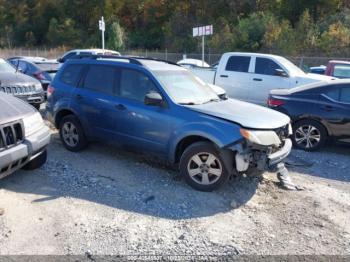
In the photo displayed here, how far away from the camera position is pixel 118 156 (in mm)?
6805

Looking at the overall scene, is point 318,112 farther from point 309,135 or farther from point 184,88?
point 184,88

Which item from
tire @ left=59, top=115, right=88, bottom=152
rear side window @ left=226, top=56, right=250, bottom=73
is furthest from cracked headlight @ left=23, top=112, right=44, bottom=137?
rear side window @ left=226, top=56, right=250, bottom=73

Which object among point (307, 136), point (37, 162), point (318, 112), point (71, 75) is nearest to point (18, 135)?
point (37, 162)

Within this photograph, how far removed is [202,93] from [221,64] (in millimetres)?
5902

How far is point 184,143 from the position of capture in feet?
18.5

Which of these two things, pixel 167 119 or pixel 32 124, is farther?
pixel 167 119

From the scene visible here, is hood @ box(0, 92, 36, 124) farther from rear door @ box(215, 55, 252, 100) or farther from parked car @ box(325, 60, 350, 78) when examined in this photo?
parked car @ box(325, 60, 350, 78)

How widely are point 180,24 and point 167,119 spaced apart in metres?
39.4

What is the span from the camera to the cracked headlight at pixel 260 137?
502 cm

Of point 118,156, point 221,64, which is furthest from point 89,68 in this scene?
point 221,64

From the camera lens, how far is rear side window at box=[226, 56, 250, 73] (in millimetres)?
11516

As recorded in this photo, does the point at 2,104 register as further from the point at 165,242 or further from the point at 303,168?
the point at 303,168

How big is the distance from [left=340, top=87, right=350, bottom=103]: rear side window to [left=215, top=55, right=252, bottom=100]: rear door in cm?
→ 388

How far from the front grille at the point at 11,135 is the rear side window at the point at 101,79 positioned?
1.90 meters
